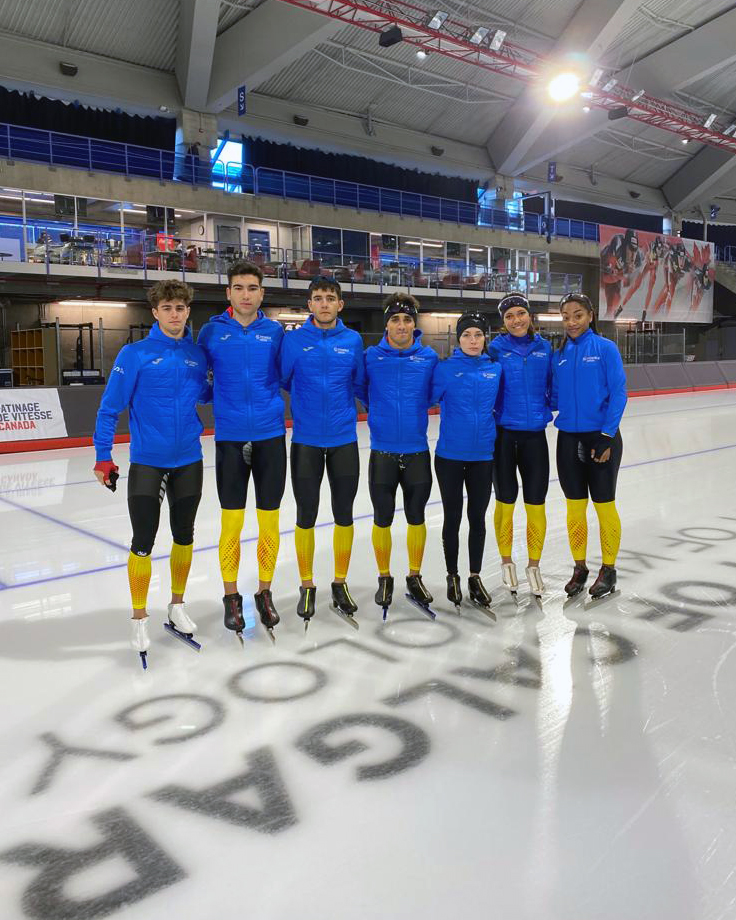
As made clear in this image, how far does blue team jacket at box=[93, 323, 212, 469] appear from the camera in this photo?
347 centimetres

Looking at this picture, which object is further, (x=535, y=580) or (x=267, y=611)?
(x=535, y=580)

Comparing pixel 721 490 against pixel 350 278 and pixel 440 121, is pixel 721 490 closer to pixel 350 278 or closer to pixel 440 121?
pixel 350 278

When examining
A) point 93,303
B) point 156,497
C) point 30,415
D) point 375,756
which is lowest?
point 375,756

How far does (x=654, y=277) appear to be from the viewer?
32.8m

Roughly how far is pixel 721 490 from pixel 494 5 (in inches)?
803

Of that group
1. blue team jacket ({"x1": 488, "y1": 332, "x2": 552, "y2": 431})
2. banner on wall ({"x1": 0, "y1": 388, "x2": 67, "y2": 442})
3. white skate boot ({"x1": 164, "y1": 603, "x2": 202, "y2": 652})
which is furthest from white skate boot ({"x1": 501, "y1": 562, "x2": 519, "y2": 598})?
banner on wall ({"x1": 0, "y1": 388, "x2": 67, "y2": 442})

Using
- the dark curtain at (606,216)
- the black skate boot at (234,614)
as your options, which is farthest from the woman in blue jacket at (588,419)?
the dark curtain at (606,216)

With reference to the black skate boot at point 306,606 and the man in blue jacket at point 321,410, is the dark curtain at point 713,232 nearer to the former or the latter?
the man in blue jacket at point 321,410

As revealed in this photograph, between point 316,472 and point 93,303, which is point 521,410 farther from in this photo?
point 93,303

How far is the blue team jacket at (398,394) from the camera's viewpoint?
12.9 feet

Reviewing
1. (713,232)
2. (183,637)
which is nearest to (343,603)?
(183,637)

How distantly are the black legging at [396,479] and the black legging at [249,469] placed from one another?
0.53 m

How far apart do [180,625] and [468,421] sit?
5.99 feet

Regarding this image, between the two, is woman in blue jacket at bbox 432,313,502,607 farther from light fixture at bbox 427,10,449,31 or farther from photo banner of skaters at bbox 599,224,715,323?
photo banner of skaters at bbox 599,224,715,323
